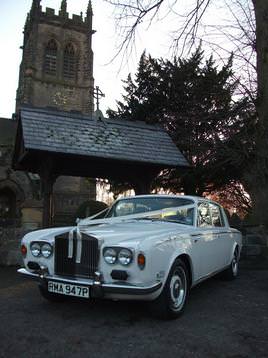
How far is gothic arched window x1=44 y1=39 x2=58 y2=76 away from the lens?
4334 cm

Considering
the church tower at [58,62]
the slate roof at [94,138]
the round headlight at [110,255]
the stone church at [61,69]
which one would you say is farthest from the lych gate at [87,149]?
the church tower at [58,62]

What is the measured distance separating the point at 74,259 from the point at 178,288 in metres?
1.46

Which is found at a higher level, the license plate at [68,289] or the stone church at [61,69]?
the stone church at [61,69]

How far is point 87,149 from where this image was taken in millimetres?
9344

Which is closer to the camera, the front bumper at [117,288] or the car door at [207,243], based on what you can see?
the front bumper at [117,288]

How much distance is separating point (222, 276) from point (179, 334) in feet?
11.8

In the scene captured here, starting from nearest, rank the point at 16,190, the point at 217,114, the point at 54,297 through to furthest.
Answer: the point at 54,297 → the point at 217,114 → the point at 16,190

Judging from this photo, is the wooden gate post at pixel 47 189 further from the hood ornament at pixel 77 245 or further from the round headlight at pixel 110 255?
the round headlight at pixel 110 255

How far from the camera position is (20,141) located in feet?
35.3

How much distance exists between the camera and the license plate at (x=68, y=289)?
4.51 m

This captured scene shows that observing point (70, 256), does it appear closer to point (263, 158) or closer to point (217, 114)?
point (263, 158)

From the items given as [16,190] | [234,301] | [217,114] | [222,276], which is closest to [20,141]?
[217,114]

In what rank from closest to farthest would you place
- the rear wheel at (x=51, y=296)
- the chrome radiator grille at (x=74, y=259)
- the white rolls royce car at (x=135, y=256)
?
the white rolls royce car at (x=135, y=256) < the chrome radiator grille at (x=74, y=259) < the rear wheel at (x=51, y=296)

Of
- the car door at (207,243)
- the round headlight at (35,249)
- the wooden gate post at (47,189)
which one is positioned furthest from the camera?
the wooden gate post at (47,189)
